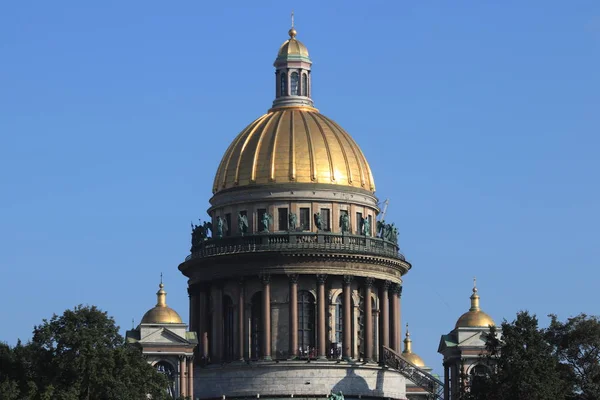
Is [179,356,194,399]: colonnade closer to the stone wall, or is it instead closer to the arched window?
the arched window

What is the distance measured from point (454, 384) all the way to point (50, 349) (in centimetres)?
4014

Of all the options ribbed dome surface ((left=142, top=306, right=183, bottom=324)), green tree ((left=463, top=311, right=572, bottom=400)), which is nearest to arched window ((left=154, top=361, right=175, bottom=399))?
ribbed dome surface ((left=142, top=306, right=183, bottom=324))

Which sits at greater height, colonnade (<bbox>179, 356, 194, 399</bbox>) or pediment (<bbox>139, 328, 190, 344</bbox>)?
pediment (<bbox>139, 328, 190, 344</bbox>)

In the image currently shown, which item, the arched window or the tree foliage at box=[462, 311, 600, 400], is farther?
the arched window

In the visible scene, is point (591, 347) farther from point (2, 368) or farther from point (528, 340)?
point (2, 368)

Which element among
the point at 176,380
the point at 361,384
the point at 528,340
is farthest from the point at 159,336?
the point at 528,340

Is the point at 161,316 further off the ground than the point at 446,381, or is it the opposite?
the point at 161,316

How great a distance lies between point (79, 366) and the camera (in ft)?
541

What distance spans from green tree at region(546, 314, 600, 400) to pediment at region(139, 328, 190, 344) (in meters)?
30.6

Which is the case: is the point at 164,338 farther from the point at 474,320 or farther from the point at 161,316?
the point at 474,320

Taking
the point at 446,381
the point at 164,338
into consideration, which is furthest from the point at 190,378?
the point at 446,381

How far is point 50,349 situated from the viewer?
550 ft

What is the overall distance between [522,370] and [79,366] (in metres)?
28.6

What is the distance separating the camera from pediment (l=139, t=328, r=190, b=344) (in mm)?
191125
